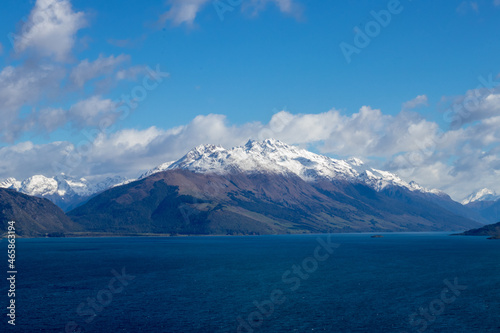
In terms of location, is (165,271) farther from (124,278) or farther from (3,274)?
(3,274)

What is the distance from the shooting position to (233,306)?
105 meters
